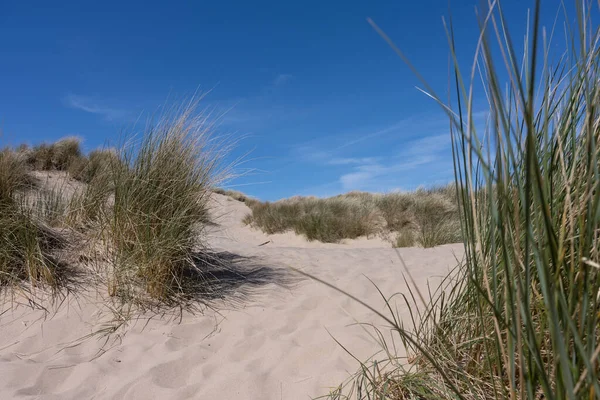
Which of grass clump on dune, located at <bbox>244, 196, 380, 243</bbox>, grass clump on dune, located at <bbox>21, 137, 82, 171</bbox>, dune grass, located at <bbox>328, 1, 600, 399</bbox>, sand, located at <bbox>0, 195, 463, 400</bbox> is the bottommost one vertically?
sand, located at <bbox>0, 195, 463, 400</bbox>

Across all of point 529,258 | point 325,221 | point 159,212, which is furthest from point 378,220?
point 529,258

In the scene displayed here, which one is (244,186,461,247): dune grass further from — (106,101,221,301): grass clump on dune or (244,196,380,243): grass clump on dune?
(106,101,221,301): grass clump on dune

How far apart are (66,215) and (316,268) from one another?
256 centimetres

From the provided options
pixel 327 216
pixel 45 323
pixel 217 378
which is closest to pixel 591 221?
pixel 217 378

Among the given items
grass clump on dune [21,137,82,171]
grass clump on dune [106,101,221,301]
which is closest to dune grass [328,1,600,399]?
grass clump on dune [106,101,221,301]

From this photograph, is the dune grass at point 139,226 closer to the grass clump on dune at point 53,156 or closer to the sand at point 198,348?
the sand at point 198,348

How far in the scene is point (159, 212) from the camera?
115 inches

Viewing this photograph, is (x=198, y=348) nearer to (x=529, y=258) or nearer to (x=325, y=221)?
(x=529, y=258)

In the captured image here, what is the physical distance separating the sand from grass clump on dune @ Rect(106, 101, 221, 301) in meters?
0.27

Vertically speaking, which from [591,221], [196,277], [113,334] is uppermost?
[591,221]

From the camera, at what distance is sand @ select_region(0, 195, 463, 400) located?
1.97 meters

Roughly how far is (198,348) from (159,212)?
109 centimetres

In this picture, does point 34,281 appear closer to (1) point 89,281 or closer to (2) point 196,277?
(1) point 89,281

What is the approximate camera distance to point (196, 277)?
3318 mm
